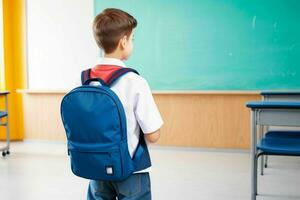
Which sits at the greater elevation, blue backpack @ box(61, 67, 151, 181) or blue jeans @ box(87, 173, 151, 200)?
blue backpack @ box(61, 67, 151, 181)

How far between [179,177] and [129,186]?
79.0 inches

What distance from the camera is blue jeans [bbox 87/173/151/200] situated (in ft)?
4.23

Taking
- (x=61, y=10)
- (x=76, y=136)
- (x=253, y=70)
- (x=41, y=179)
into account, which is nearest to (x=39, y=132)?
(x=61, y=10)

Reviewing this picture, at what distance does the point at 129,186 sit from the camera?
1290 millimetres

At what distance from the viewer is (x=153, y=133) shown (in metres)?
1.26

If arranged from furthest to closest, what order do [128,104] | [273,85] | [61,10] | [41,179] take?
[61,10], [273,85], [41,179], [128,104]

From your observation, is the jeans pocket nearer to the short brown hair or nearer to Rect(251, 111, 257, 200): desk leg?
the short brown hair

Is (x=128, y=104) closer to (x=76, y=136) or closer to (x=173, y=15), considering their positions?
(x=76, y=136)

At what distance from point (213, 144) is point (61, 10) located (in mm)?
2581

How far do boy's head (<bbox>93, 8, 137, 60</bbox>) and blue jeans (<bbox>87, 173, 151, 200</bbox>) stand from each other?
0.45 m

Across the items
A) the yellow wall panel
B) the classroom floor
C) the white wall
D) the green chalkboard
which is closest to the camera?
the classroom floor

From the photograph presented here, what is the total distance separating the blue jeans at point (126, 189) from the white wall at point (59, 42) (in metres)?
3.54

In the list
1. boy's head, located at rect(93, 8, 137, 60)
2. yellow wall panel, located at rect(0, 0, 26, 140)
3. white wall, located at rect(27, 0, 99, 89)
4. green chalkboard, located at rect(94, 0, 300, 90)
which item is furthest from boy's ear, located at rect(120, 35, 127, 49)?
yellow wall panel, located at rect(0, 0, 26, 140)

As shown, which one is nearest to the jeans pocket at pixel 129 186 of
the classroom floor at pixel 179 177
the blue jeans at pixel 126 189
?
the blue jeans at pixel 126 189
